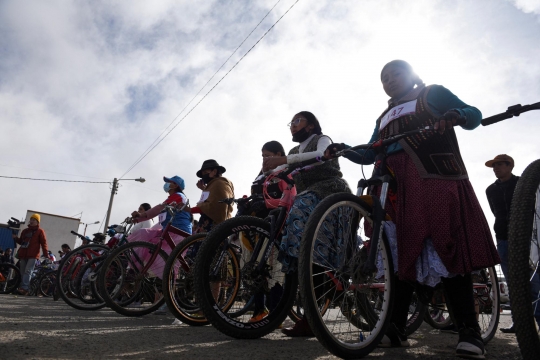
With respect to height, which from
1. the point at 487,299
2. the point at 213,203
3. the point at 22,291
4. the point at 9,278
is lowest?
the point at 487,299

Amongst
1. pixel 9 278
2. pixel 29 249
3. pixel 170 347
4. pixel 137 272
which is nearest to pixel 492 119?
pixel 170 347

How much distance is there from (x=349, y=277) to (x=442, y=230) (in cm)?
60

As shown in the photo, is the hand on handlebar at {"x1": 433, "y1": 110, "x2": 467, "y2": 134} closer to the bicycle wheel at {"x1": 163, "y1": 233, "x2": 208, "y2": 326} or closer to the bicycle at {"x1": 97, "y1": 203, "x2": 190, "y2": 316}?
the bicycle wheel at {"x1": 163, "y1": 233, "x2": 208, "y2": 326}

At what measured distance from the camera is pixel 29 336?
92.7 inches

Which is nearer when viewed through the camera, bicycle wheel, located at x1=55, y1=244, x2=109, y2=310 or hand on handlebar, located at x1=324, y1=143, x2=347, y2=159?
hand on handlebar, located at x1=324, y1=143, x2=347, y2=159

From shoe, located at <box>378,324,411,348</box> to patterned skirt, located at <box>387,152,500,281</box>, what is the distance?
40 cm

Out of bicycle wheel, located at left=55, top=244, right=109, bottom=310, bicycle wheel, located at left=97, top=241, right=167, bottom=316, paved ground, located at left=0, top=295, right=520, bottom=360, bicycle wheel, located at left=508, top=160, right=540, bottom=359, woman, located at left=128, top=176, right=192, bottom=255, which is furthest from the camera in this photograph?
bicycle wheel, located at left=55, top=244, right=109, bottom=310

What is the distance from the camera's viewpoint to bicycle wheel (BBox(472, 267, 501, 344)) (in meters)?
3.23

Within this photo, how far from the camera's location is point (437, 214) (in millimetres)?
2393

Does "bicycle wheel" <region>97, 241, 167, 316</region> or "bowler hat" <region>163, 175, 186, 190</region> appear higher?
"bowler hat" <region>163, 175, 186, 190</region>

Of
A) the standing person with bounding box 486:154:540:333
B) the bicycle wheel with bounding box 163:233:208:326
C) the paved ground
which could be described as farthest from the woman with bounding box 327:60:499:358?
the standing person with bounding box 486:154:540:333

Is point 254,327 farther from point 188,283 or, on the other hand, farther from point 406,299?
point 188,283

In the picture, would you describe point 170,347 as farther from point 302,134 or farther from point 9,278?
point 9,278

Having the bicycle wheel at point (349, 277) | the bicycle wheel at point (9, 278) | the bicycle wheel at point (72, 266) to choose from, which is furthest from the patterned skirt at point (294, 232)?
the bicycle wheel at point (9, 278)
